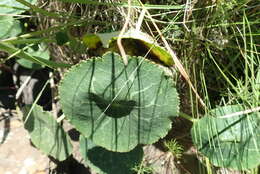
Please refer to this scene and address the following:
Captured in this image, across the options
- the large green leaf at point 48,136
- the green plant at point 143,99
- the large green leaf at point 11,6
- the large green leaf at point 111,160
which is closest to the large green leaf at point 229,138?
the green plant at point 143,99

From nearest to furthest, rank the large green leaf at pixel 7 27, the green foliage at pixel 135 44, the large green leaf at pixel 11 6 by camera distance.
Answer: the green foliage at pixel 135 44, the large green leaf at pixel 11 6, the large green leaf at pixel 7 27

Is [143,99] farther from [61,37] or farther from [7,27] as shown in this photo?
[7,27]

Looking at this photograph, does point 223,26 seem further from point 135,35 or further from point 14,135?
point 14,135

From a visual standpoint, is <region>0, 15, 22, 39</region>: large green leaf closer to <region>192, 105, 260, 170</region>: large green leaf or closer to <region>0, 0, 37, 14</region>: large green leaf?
<region>0, 0, 37, 14</region>: large green leaf

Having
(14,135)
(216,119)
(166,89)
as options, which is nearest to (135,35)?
(166,89)

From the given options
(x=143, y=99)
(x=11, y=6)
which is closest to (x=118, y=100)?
(x=143, y=99)

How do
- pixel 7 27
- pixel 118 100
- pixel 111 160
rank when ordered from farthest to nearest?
pixel 7 27 → pixel 111 160 → pixel 118 100

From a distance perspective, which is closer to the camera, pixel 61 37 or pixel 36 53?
pixel 61 37

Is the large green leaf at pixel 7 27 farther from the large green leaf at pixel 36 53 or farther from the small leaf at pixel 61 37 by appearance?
the small leaf at pixel 61 37
